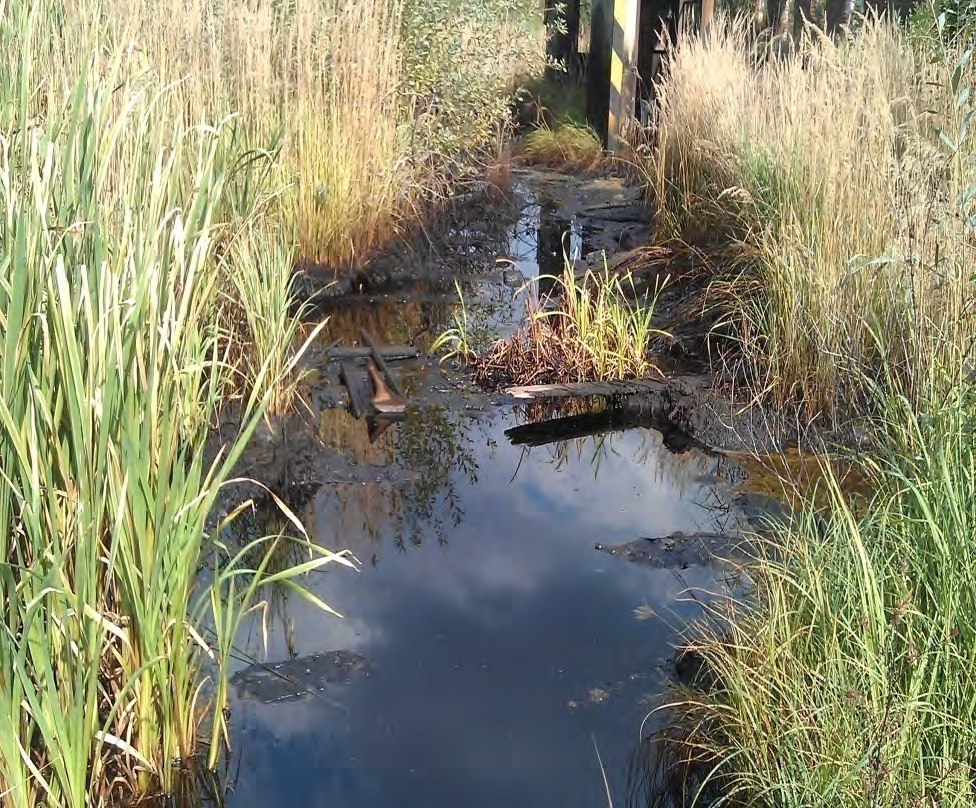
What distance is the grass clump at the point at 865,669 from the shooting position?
6.77ft

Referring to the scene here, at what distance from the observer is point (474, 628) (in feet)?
10.8

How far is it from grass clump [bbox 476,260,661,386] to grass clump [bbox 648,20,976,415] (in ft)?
1.57

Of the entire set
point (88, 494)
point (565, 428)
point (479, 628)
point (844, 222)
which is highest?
point (844, 222)

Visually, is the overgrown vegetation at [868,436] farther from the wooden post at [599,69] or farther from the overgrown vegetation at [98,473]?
the wooden post at [599,69]

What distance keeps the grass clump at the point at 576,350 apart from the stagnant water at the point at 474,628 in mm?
569

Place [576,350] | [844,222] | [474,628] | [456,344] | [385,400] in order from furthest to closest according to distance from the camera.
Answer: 1. [456,344]
2. [576,350]
3. [385,400]
4. [844,222]
5. [474,628]

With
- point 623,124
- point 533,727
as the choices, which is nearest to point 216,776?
point 533,727

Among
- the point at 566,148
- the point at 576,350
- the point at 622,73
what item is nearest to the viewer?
the point at 576,350

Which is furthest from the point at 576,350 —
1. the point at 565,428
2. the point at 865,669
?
the point at 865,669

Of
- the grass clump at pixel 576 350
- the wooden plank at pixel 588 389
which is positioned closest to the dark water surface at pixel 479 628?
the wooden plank at pixel 588 389

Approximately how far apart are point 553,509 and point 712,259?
101 inches

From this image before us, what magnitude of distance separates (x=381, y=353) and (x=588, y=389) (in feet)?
3.53

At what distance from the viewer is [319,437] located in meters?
4.46

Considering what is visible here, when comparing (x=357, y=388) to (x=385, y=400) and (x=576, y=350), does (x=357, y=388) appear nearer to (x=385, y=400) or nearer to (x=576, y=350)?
(x=385, y=400)
